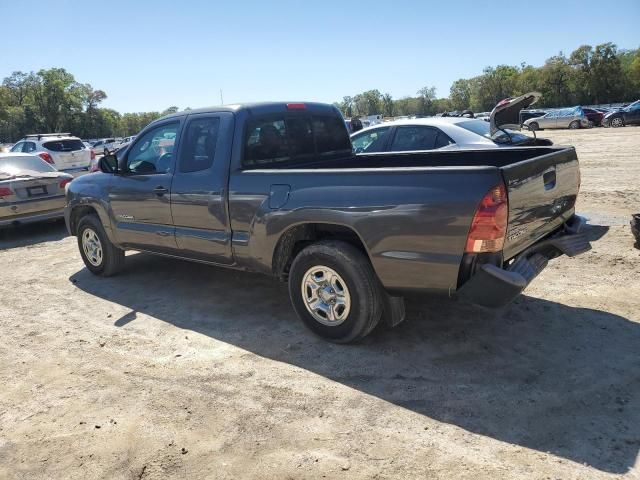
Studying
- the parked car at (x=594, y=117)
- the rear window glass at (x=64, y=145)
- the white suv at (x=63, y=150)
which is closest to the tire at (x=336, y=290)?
the white suv at (x=63, y=150)

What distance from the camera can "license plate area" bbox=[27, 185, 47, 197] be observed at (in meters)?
9.06

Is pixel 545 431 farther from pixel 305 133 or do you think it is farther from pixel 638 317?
pixel 305 133

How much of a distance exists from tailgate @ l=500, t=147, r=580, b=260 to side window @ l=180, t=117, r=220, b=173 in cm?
269

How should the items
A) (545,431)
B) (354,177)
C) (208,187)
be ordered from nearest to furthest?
(545,431), (354,177), (208,187)

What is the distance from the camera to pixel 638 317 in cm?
436

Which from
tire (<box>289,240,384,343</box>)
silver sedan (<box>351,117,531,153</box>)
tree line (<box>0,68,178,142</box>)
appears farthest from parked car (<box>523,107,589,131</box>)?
tree line (<box>0,68,178,142</box>)

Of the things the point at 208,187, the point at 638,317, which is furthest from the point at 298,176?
the point at 638,317

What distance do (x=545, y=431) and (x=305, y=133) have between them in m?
3.44

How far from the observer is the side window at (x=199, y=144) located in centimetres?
488

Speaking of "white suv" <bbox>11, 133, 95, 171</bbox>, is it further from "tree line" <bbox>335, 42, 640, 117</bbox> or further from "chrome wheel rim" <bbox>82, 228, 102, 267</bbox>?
"tree line" <bbox>335, 42, 640, 117</bbox>

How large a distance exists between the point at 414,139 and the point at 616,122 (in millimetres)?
31217

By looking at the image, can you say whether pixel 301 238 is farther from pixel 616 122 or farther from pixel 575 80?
pixel 575 80

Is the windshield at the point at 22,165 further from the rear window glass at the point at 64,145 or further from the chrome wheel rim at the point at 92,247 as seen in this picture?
the rear window glass at the point at 64,145

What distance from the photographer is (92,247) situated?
257 inches
